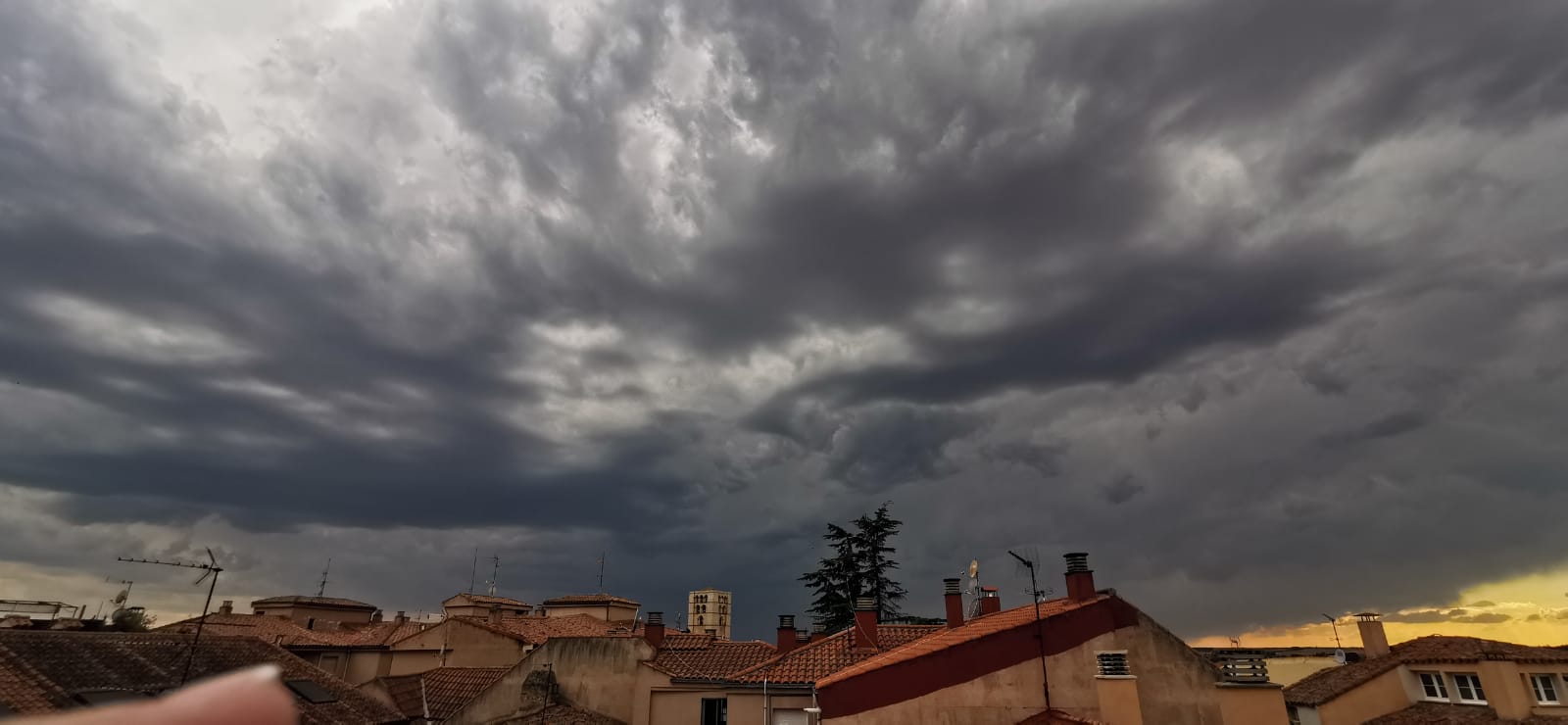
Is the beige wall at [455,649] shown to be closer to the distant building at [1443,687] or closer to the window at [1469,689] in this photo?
the distant building at [1443,687]

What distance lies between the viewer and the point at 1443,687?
1224 inches

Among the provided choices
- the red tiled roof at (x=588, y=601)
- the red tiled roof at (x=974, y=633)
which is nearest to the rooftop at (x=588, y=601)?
the red tiled roof at (x=588, y=601)

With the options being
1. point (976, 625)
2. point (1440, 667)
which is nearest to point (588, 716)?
point (976, 625)

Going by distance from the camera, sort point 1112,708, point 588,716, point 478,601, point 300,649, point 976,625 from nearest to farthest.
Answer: point 1112,708, point 976,625, point 588,716, point 300,649, point 478,601

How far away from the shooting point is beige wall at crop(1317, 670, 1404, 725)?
3164 centimetres

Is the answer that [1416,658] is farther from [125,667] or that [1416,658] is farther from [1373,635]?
[125,667]

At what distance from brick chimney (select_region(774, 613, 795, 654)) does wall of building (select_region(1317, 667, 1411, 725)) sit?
23739 millimetres

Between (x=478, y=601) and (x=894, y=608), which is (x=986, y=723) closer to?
(x=894, y=608)

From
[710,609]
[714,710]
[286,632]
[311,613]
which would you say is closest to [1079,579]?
[714,710]

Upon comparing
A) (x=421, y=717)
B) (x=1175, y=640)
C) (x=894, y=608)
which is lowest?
(x=421, y=717)

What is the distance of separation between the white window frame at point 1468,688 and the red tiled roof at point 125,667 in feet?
144

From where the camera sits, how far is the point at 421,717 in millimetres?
34062

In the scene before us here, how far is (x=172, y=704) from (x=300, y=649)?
1918 inches

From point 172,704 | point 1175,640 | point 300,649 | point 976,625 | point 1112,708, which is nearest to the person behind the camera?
point 172,704
